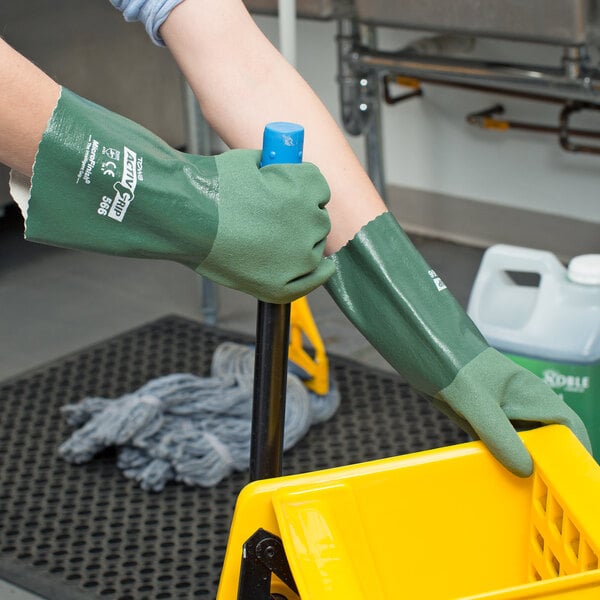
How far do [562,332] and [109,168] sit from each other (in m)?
0.87

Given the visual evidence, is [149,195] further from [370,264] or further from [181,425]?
[181,425]

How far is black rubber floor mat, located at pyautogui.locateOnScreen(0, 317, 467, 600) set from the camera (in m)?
1.57

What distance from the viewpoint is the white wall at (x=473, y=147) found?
2.64 metres

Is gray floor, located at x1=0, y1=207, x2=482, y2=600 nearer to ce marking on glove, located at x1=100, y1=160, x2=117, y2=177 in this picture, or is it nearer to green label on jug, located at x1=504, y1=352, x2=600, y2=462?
green label on jug, located at x1=504, y1=352, x2=600, y2=462

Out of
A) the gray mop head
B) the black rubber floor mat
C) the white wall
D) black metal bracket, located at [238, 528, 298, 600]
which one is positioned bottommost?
the black rubber floor mat

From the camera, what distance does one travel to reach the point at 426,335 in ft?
3.38

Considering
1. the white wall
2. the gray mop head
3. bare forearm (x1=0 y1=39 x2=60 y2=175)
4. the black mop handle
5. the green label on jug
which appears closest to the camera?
bare forearm (x1=0 y1=39 x2=60 y2=175)

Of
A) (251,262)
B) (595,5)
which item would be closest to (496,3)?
(595,5)

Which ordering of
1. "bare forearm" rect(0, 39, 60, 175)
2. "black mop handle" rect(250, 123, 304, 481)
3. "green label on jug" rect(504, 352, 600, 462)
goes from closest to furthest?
"bare forearm" rect(0, 39, 60, 175) → "black mop handle" rect(250, 123, 304, 481) → "green label on jug" rect(504, 352, 600, 462)

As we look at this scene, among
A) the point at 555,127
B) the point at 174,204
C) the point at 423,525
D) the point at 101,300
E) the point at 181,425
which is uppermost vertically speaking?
the point at 174,204

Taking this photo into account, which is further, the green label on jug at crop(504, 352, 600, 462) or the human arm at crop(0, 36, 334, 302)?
the green label on jug at crop(504, 352, 600, 462)

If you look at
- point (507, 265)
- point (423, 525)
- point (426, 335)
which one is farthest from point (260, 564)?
point (507, 265)

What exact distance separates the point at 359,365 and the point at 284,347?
3.79 feet

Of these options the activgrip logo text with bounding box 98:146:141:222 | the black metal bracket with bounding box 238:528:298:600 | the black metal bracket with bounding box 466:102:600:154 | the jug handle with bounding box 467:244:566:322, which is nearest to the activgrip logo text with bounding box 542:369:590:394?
the jug handle with bounding box 467:244:566:322
